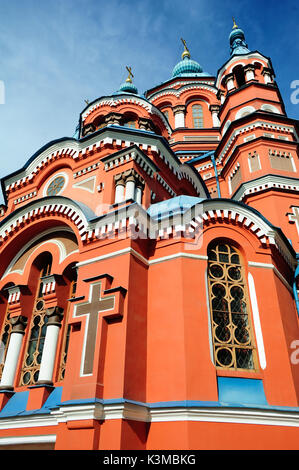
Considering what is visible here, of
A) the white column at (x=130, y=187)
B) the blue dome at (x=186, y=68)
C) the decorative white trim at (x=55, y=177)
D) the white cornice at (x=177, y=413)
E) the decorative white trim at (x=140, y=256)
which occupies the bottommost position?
the white cornice at (x=177, y=413)

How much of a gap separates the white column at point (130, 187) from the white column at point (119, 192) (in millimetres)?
168

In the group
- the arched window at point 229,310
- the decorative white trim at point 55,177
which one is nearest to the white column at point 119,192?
the decorative white trim at point 55,177

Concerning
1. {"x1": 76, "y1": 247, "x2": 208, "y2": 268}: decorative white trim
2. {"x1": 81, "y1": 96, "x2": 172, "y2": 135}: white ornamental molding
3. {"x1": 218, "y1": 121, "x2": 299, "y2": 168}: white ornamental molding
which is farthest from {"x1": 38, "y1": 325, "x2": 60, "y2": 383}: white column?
{"x1": 218, "y1": 121, "x2": 299, "y2": 168}: white ornamental molding

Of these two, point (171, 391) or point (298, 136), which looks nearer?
point (171, 391)

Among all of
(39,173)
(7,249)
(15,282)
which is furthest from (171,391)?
(39,173)

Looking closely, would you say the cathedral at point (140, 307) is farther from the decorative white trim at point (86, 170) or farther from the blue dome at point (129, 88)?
the blue dome at point (129, 88)

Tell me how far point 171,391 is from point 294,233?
633 centimetres

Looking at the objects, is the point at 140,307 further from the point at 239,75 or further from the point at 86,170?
the point at 239,75

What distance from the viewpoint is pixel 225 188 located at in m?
→ 13.8

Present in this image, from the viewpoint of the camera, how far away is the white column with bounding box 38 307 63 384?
725 centimetres

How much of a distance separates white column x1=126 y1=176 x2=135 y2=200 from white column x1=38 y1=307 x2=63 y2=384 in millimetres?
2845

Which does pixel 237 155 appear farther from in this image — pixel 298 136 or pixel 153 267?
pixel 153 267

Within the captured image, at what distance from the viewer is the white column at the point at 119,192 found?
8.08 meters

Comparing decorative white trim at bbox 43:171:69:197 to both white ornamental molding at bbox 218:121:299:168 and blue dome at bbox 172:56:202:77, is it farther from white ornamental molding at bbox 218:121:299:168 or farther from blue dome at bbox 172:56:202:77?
blue dome at bbox 172:56:202:77
